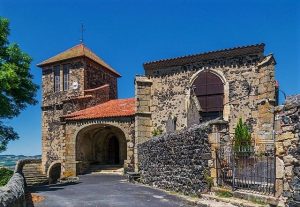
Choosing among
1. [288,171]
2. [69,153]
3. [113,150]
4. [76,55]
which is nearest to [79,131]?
[69,153]

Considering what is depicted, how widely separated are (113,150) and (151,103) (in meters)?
7.58

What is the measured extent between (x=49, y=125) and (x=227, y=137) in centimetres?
2140

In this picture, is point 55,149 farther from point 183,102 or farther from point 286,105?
point 286,105

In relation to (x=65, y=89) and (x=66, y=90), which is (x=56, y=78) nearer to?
(x=65, y=89)

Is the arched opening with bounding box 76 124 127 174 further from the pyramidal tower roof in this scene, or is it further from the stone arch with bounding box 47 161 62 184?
the pyramidal tower roof

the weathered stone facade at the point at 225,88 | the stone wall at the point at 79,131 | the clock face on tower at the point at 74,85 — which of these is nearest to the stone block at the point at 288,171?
the weathered stone facade at the point at 225,88

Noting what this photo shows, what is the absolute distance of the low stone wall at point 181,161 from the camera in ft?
33.3

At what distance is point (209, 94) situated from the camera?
1933 centimetres

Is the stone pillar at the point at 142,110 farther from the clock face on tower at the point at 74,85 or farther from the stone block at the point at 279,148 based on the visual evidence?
the stone block at the point at 279,148

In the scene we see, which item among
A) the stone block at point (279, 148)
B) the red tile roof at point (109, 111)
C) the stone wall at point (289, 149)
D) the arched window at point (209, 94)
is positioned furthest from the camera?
the red tile roof at point (109, 111)

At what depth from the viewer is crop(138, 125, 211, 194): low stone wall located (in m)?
10.1

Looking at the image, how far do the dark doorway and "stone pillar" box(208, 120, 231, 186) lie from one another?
17569 mm

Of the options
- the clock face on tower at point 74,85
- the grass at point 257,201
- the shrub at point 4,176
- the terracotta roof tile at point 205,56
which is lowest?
the shrub at point 4,176

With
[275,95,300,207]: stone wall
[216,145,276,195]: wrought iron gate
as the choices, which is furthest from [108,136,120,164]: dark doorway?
[275,95,300,207]: stone wall
